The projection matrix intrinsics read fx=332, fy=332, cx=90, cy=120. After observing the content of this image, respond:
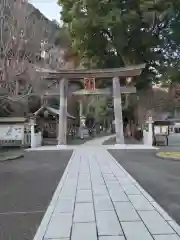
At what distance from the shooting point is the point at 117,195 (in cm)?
716

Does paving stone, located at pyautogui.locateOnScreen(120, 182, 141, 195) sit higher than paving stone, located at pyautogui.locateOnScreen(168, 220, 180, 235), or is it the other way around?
paving stone, located at pyautogui.locateOnScreen(120, 182, 141, 195)

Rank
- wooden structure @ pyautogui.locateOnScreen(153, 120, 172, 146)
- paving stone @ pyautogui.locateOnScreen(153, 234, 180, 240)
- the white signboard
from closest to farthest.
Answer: paving stone @ pyautogui.locateOnScreen(153, 234, 180, 240), the white signboard, wooden structure @ pyautogui.locateOnScreen(153, 120, 172, 146)

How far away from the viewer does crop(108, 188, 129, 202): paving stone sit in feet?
22.2

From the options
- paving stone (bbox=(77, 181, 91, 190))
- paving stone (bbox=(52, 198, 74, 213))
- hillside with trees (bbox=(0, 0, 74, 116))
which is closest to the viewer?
paving stone (bbox=(52, 198, 74, 213))

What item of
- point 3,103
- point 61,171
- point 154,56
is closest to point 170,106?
point 154,56

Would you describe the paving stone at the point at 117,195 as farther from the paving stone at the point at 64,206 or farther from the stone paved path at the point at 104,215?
the paving stone at the point at 64,206

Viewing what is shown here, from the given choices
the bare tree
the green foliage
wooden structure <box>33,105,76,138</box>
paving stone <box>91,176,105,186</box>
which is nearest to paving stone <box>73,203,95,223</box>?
paving stone <box>91,176,105,186</box>

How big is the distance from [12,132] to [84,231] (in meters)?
20.9

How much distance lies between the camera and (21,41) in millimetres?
23062

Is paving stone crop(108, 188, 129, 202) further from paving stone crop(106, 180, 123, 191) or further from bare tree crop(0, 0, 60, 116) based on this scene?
bare tree crop(0, 0, 60, 116)

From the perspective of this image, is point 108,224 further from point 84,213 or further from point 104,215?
point 84,213

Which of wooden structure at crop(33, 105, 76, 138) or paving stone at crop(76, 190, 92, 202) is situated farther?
wooden structure at crop(33, 105, 76, 138)

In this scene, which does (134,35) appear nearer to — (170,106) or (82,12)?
(82,12)

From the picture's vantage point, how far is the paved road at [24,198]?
5.03m
